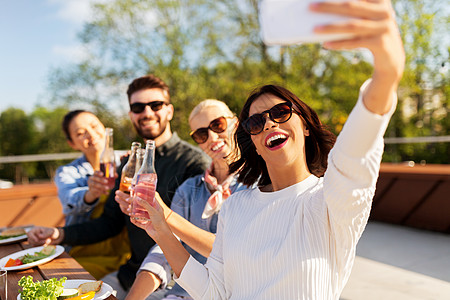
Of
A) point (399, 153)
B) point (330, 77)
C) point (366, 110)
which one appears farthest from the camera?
point (330, 77)

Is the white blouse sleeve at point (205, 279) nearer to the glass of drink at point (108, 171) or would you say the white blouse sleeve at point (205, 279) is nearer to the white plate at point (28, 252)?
the white plate at point (28, 252)

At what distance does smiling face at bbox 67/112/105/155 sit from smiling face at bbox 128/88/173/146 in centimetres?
82

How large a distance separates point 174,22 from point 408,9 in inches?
437

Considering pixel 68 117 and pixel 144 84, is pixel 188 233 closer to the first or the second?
pixel 144 84

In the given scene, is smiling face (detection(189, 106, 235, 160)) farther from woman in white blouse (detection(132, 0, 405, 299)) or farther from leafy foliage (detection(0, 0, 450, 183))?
leafy foliage (detection(0, 0, 450, 183))

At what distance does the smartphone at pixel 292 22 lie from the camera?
0.78m

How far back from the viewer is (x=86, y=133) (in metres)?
3.58

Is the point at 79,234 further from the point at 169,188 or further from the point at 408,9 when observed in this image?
the point at 408,9

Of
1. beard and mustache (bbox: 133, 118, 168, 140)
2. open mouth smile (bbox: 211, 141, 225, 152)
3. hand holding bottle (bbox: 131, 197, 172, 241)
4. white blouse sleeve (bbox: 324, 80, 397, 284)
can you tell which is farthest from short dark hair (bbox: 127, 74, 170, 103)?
white blouse sleeve (bbox: 324, 80, 397, 284)

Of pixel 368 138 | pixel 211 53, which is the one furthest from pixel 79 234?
pixel 211 53

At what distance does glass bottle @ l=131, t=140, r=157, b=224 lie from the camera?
159cm

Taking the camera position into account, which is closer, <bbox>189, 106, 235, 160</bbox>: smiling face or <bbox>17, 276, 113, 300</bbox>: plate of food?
<bbox>17, 276, 113, 300</bbox>: plate of food

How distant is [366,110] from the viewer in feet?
3.16

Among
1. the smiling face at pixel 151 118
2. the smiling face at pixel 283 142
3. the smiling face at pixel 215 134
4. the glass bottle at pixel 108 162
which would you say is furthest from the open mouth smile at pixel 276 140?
the smiling face at pixel 151 118
